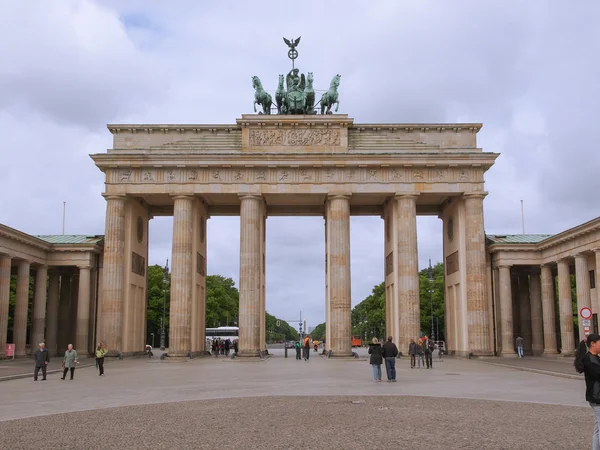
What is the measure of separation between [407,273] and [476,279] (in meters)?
5.26

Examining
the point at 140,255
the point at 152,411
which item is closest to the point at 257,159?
the point at 140,255

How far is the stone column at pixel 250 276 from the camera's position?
168 feet

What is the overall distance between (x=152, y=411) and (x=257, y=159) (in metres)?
35.5

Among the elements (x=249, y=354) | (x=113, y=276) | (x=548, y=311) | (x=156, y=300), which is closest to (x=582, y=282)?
(x=548, y=311)

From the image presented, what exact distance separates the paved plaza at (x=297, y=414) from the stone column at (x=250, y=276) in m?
22.4

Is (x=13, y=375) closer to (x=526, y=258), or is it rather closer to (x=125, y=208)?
(x=125, y=208)

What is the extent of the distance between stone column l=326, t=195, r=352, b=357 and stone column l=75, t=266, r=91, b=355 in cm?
1960

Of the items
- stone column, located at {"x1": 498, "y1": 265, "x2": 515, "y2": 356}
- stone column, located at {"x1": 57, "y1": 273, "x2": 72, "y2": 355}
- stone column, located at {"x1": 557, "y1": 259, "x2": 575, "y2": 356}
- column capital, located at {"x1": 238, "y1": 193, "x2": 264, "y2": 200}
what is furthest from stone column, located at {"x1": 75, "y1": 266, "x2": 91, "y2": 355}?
stone column, located at {"x1": 557, "y1": 259, "x2": 575, "y2": 356}

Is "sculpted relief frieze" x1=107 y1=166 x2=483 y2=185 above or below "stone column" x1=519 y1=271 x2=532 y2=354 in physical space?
above

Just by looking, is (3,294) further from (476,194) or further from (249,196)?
(476,194)

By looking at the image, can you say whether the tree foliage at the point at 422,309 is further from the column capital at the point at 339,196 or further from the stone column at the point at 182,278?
the stone column at the point at 182,278

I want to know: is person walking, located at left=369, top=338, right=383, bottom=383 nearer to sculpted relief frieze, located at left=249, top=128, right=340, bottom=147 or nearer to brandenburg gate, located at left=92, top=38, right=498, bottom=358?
brandenburg gate, located at left=92, top=38, right=498, bottom=358

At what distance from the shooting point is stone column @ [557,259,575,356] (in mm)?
49234

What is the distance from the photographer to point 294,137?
2108 inches
